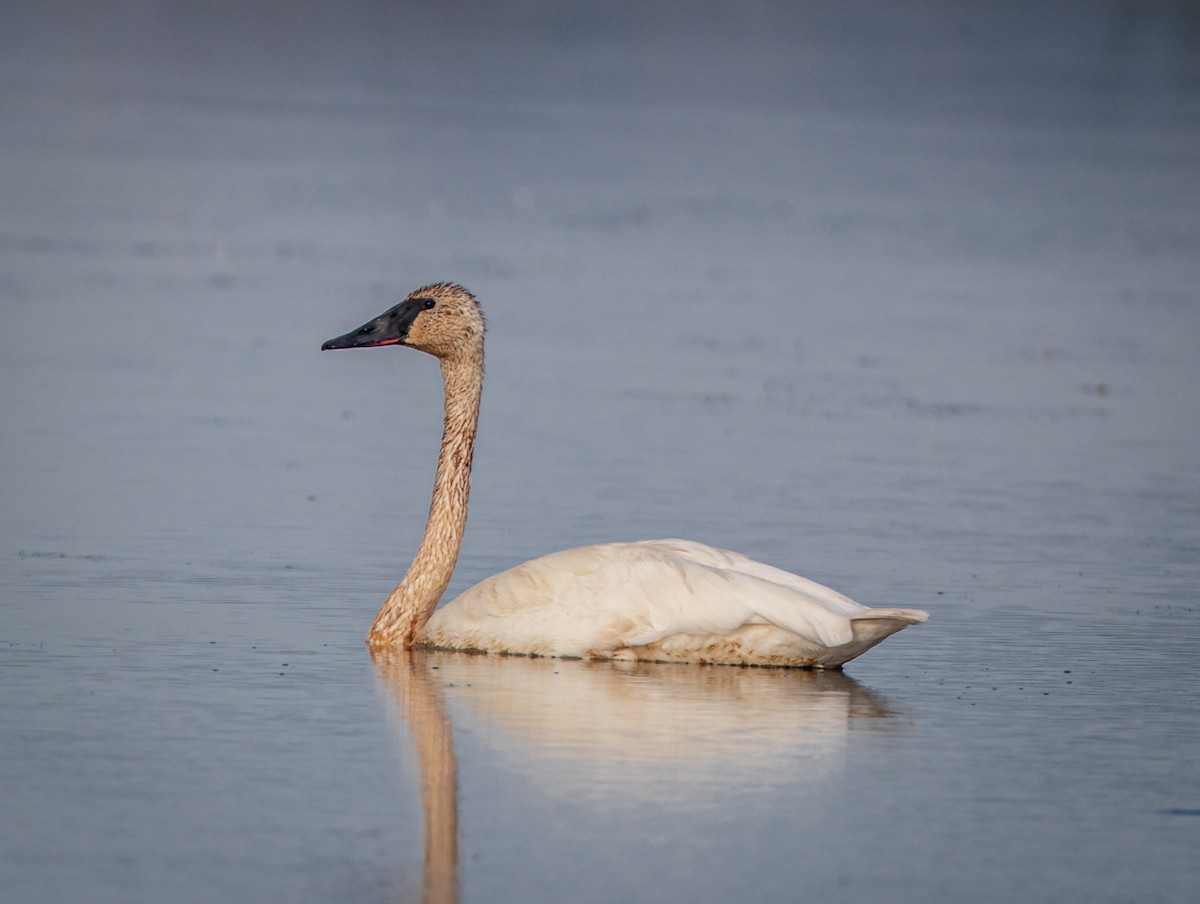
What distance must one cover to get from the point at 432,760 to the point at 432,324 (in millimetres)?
3203

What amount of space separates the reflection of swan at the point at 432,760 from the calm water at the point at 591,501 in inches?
0.9

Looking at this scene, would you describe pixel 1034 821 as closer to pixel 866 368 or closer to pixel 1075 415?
pixel 1075 415

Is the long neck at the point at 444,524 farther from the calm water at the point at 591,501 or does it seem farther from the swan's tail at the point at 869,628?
the swan's tail at the point at 869,628

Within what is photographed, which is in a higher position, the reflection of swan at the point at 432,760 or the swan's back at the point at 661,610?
the swan's back at the point at 661,610

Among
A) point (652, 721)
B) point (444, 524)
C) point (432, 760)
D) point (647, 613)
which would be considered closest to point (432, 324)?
point (444, 524)

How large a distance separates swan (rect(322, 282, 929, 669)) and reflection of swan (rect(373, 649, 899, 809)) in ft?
0.27

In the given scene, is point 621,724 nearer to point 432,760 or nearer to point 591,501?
point 432,760

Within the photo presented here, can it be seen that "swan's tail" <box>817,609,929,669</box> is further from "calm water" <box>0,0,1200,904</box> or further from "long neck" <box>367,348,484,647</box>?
"long neck" <box>367,348,484,647</box>

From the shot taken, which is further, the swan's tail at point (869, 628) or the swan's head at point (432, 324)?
the swan's head at point (432, 324)

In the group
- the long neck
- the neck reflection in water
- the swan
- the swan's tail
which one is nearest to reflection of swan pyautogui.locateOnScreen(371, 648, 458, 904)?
the neck reflection in water

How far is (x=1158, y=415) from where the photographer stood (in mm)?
15953

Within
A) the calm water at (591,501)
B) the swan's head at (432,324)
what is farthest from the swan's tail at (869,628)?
the swan's head at (432,324)

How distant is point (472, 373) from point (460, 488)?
52 centimetres

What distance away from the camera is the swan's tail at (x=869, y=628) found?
8.87 meters
